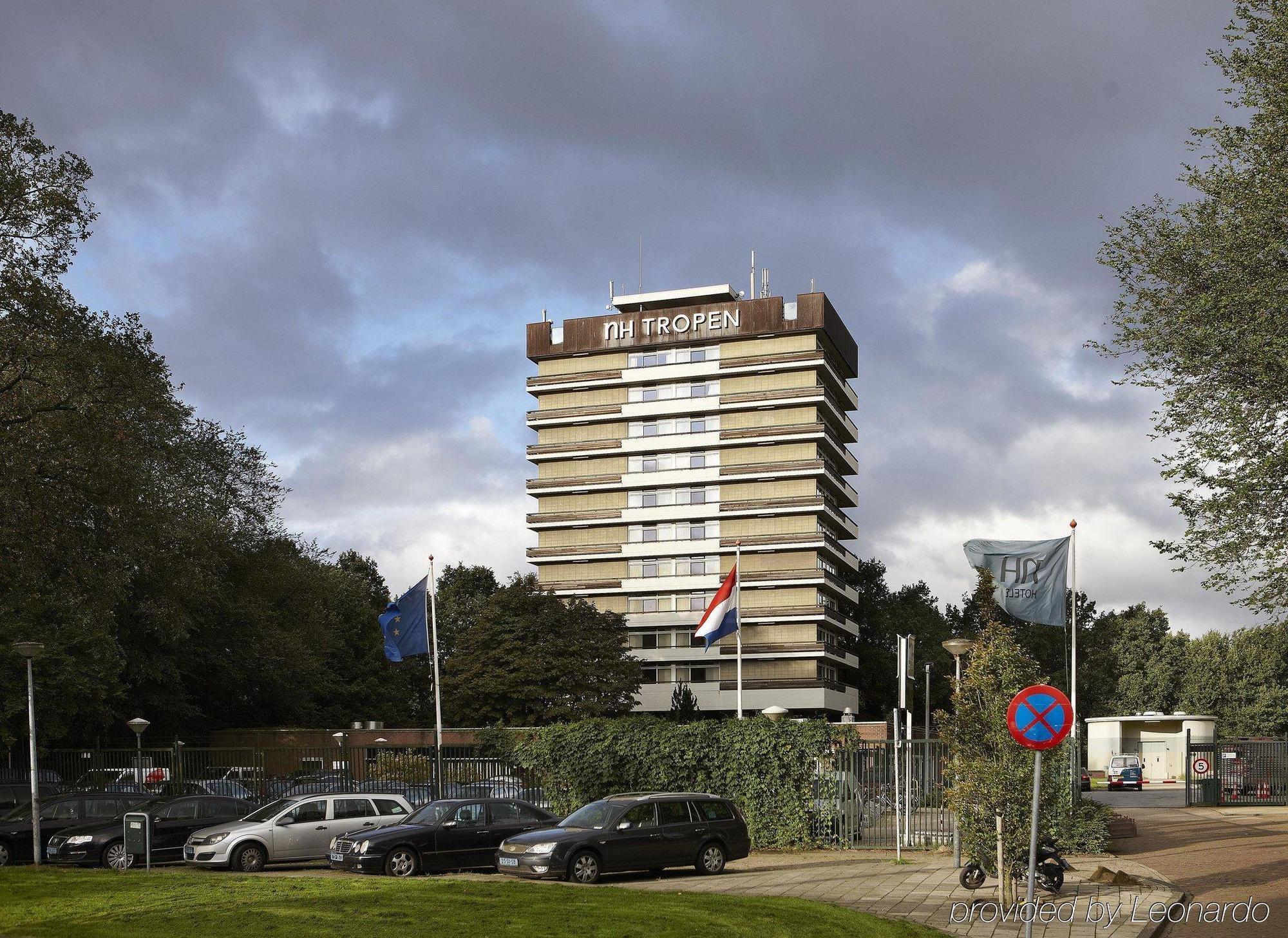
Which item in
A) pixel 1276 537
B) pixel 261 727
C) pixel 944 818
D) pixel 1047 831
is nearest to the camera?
pixel 1047 831

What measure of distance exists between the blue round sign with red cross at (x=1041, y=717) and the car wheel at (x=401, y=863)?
13322mm

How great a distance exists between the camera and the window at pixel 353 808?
2759 cm

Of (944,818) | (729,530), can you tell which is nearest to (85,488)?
(944,818)

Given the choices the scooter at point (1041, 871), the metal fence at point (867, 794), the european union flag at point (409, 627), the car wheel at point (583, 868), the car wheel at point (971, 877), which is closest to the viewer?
the scooter at point (1041, 871)

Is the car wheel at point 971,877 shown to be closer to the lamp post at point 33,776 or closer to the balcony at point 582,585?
the lamp post at point 33,776

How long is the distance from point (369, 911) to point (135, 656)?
42660 millimetres

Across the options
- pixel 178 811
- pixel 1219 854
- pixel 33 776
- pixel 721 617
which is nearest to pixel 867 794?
pixel 1219 854

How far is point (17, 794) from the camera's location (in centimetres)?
3412

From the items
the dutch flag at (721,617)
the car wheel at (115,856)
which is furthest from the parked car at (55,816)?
the dutch flag at (721,617)

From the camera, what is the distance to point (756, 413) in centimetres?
9994

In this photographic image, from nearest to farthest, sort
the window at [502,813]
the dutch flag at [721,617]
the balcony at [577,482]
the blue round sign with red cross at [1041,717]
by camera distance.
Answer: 1. the blue round sign with red cross at [1041,717]
2. the window at [502,813]
3. the dutch flag at [721,617]
4. the balcony at [577,482]

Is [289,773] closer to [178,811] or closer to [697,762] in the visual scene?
[178,811]

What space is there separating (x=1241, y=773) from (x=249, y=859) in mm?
37907

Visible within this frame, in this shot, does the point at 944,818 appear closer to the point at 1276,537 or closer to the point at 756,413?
the point at 1276,537
